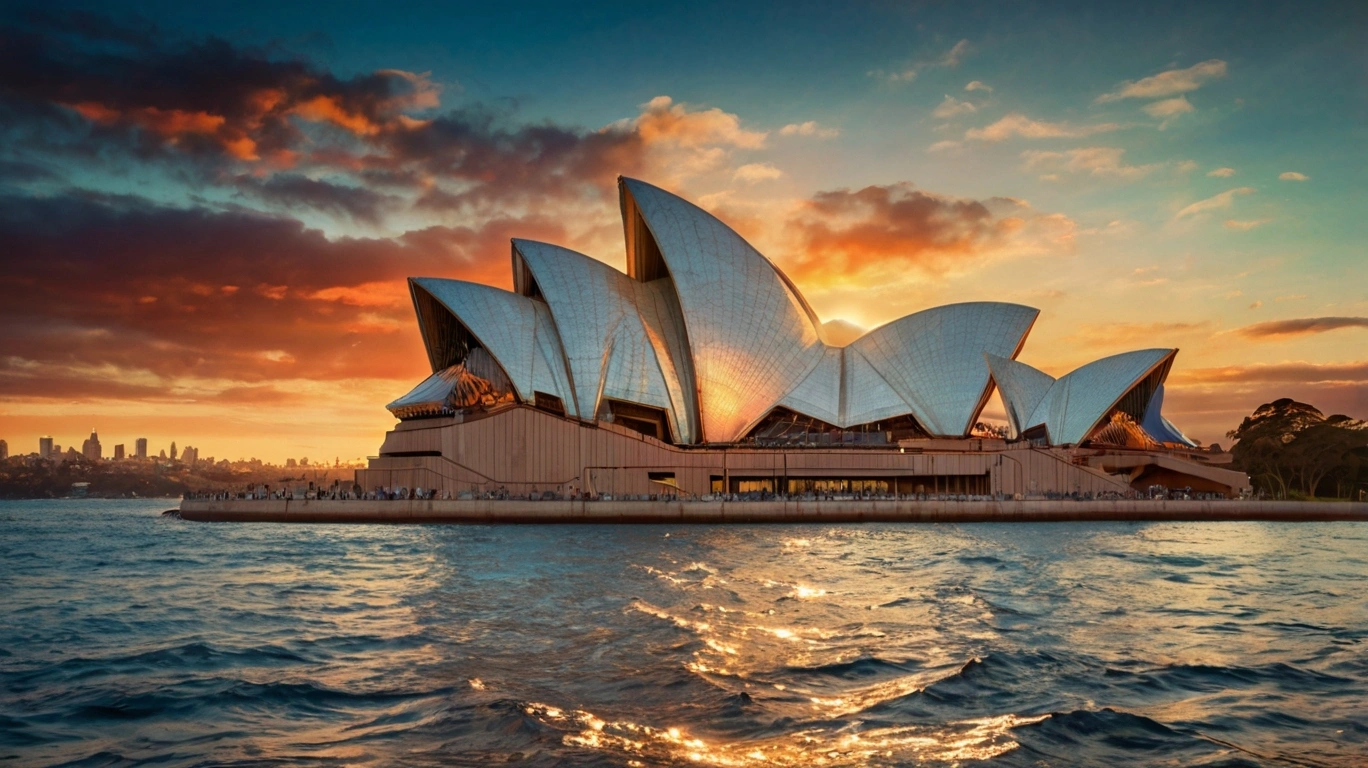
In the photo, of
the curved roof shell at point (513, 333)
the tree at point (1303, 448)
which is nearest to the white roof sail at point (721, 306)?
the curved roof shell at point (513, 333)

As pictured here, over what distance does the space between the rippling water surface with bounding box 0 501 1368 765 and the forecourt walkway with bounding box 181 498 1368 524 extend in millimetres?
18884

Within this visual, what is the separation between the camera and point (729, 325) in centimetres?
5472

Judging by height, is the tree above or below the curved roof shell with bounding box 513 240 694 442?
below

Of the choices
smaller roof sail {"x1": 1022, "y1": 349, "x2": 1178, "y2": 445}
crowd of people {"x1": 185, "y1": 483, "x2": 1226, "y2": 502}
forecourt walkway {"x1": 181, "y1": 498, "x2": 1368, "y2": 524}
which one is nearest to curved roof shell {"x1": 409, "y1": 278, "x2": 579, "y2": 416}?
crowd of people {"x1": 185, "y1": 483, "x2": 1226, "y2": 502}

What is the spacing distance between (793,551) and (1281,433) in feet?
210

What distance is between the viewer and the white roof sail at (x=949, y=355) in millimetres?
58094

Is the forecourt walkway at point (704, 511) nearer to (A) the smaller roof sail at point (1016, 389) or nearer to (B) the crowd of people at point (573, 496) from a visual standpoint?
(B) the crowd of people at point (573, 496)

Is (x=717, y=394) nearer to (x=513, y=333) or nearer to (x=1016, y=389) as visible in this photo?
(x=513, y=333)

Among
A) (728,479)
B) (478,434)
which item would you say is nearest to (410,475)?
(478,434)

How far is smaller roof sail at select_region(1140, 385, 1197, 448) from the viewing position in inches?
2532

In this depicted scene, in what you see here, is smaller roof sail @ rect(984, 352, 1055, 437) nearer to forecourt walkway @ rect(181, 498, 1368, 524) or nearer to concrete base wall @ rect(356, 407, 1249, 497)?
concrete base wall @ rect(356, 407, 1249, 497)

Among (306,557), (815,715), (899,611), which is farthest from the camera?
(306,557)

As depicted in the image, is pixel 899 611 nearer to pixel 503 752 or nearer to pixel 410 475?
pixel 503 752

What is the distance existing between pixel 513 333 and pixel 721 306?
11.6m
